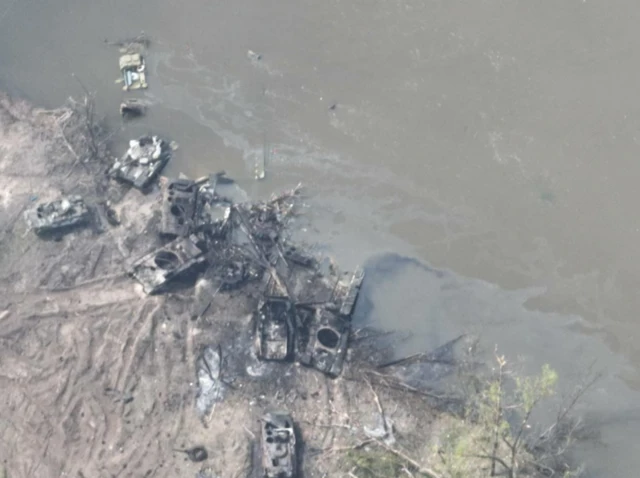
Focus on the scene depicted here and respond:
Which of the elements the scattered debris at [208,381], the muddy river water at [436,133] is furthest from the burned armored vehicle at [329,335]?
the scattered debris at [208,381]

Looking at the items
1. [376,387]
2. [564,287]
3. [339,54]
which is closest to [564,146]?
[564,287]

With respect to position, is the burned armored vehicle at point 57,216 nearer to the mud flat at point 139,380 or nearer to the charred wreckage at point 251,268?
the charred wreckage at point 251,268

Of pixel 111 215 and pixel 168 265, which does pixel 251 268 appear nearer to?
pixel 168 265

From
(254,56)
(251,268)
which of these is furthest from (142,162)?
(254,56)

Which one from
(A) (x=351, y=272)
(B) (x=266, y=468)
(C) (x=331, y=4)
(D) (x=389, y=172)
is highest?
(C) (x=331, y=4)

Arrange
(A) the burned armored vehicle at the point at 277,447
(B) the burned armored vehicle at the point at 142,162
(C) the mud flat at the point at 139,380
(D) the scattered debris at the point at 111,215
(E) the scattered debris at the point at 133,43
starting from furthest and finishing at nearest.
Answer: (E) the scattered debris at the point at 133,43, (B) the burned armored vehicle at the point at 142,162, (D) the scattered debris at the point at 111,215, (C) the mud flat at the point at 139,380, (A) the burned armored vehicle at the point at 277,447

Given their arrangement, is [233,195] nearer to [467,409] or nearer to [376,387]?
[376,387]

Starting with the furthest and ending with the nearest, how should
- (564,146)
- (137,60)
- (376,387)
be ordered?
(137,60)
(564,146)
(376,387)
